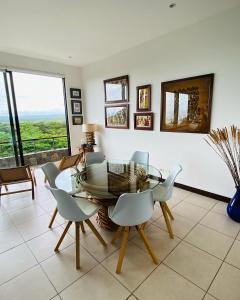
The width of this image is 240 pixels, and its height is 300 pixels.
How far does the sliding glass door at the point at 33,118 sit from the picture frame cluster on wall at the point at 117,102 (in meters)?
1.38

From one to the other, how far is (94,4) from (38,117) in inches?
133

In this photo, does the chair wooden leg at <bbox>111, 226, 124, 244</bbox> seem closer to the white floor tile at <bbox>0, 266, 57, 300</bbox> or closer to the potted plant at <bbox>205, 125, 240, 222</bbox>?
the white floor tile at <bbox>0, 266, 57, 300</bbox>

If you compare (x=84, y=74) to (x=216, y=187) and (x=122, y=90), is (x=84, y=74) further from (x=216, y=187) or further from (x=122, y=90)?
(x=216, y=187)

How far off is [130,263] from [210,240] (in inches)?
38.6

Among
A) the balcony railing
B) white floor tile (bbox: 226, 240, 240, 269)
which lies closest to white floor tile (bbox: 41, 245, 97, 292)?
white floor tile (bbox: 226, 240, 240, 269)

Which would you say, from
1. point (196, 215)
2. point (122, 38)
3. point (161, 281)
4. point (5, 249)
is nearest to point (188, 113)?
point (196, 215)

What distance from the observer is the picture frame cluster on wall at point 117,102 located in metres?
4.02

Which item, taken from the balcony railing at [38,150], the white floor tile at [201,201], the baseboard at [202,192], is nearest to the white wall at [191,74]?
the baseboard at [202,192]

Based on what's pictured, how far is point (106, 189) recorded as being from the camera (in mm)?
1921

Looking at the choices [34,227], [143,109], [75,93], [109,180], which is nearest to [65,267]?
[34,227]

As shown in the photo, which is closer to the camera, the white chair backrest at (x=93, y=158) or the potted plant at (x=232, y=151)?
the potted plant at (x=232, y=151)

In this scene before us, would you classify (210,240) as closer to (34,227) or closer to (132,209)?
(132,209)

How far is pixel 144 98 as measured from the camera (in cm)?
362

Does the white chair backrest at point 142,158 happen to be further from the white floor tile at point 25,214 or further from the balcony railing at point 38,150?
the balcony railing at point 38,150
